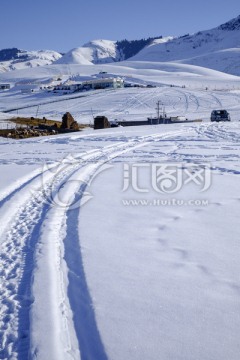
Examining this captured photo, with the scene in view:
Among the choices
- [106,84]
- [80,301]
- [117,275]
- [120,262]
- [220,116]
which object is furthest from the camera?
[106,84]

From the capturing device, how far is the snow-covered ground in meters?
2.98

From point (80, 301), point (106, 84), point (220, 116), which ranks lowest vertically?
point (80, 301)

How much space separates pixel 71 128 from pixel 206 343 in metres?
23.4

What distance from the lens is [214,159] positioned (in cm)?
1144

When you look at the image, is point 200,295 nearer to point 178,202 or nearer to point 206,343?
point 206,343

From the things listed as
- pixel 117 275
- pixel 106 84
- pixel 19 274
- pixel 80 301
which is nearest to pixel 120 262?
pixel 117 275

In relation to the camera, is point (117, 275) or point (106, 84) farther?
point (106, 84)

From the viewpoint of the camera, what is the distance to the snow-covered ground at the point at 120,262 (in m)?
2.98

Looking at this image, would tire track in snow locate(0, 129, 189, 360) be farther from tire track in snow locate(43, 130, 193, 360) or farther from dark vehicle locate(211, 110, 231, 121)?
dark vehicle locate(211, 110, 231, 121)

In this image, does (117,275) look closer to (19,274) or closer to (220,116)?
(19,274)

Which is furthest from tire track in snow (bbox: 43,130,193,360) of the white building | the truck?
the white building

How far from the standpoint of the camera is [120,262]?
14.2ft

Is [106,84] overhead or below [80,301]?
overhead

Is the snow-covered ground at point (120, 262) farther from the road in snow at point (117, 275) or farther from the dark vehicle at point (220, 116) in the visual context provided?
the dark vehicle at point (220, 116)
